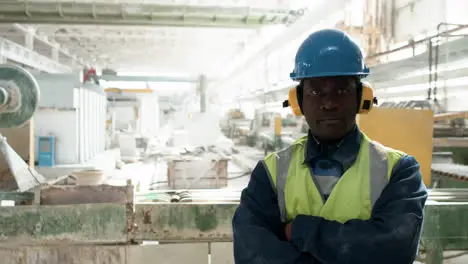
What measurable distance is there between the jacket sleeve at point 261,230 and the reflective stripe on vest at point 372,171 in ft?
0.11

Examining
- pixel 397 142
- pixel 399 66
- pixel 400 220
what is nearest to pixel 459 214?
pixel 397 142

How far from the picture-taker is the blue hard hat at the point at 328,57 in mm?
1284

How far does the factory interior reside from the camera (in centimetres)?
260

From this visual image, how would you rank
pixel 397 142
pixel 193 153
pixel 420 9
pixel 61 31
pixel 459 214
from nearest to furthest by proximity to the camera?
pixel 459 214, pixel 397 142, pixel 420 9, pixel 193 153, pixel 61 31

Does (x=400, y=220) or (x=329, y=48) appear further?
(x=329, y=48)

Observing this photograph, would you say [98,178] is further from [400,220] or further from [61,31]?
[61,31]

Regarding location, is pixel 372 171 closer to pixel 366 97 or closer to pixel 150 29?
pixel 366 97

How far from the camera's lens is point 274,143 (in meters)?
8.72

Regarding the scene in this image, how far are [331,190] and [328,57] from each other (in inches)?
17.9

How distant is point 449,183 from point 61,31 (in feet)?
37.4

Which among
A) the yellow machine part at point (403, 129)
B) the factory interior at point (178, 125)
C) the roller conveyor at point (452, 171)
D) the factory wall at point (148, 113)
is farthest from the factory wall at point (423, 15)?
the factory wall at point (148, 113)

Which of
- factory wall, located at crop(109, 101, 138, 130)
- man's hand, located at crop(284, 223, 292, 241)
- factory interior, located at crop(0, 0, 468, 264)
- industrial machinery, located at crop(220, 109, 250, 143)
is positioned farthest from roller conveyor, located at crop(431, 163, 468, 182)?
factory wall, located at crop(109, 101, 138, 130)

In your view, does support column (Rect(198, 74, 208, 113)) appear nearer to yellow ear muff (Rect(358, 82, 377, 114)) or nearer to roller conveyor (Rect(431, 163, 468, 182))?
roller conveyor (Rect(431, 163, 468, 182))

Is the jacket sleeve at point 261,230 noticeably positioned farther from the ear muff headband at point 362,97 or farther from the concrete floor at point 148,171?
the concrete floor at point 148,171
